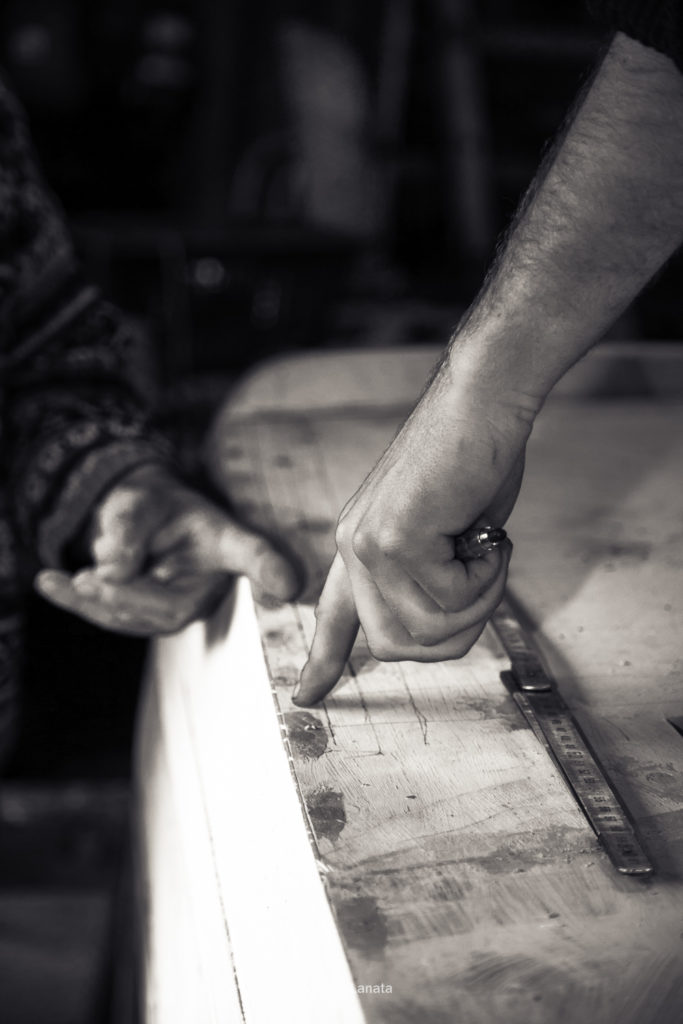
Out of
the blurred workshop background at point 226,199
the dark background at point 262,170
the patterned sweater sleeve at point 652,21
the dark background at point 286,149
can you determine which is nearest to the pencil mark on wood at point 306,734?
the patterned sweater sleeve at point 652,21

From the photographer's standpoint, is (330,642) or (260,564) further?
(260,564)

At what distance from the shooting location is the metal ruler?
51 centimetres

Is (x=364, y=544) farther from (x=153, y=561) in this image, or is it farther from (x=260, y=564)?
(x=153, y=561)

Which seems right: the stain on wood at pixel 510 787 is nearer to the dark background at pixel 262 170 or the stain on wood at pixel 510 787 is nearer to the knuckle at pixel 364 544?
the knuckle at pixel 364 544

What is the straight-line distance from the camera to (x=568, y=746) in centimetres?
58

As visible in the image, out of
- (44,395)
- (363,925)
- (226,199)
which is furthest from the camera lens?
(226,199)

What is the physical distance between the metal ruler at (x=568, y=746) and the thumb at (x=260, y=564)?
156mm

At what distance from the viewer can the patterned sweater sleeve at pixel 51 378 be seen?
0.97 m

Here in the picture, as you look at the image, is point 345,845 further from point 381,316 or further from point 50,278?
point 381,316

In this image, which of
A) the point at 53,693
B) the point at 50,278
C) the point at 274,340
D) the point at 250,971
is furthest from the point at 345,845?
the point at 274,340

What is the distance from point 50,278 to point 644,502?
662mm

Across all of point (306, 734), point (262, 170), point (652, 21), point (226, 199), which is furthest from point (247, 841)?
point (226, 199)

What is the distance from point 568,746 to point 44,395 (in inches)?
27.3

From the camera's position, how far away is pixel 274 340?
226 cm
